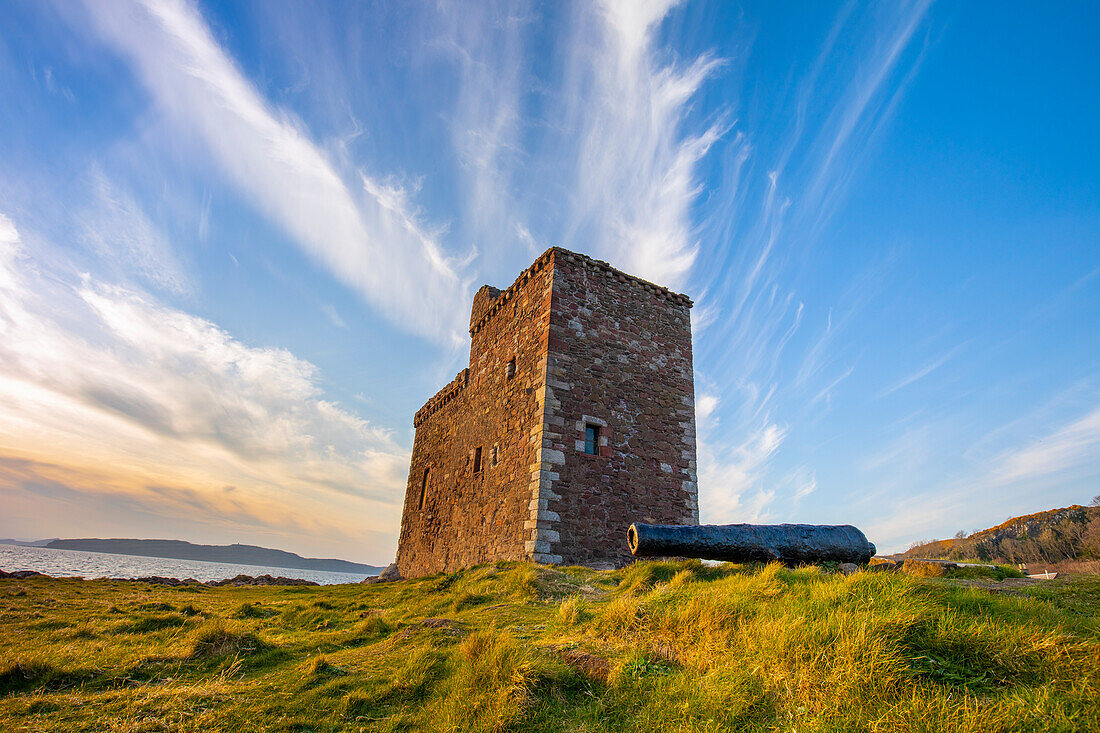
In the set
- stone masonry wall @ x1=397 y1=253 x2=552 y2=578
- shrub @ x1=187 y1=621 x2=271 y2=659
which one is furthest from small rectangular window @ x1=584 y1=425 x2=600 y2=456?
shrub @ x1=187 y1=621 x2=271 y2=659

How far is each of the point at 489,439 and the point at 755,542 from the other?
9.88 metres

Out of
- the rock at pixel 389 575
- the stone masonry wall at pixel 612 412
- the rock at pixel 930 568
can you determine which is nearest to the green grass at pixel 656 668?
the rock at pixel 930 568

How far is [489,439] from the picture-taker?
15742 mm

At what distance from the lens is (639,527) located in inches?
268

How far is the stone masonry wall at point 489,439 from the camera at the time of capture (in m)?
13.4

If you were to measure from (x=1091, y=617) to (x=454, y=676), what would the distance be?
16.5 feet

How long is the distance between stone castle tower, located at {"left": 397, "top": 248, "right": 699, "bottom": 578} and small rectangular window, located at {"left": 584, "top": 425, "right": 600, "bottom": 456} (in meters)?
0.03

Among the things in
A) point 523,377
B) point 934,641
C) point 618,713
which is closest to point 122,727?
point 618,713

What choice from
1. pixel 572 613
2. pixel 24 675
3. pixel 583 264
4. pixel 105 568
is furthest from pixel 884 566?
pixel 105 568

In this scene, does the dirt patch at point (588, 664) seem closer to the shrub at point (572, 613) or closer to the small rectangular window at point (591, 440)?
the shrub at point (572, 613)

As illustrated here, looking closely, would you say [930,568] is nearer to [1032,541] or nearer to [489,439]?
[489,439]

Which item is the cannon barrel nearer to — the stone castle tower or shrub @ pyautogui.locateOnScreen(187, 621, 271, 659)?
shrub @ pyautogui.locateOnScreen(187, 621, 271, 659)

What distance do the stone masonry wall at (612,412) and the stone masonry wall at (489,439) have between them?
604mm

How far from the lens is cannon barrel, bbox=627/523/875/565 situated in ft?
22.1
